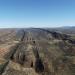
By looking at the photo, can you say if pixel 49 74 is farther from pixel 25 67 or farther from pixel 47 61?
pixel 47 61

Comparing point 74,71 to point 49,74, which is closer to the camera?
point 49,74

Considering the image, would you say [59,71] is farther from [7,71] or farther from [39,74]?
[7,71]

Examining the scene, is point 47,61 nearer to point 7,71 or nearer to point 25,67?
point 25,67

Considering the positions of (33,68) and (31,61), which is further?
(31,61)

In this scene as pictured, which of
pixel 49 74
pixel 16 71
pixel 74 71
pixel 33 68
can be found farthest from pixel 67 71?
pixel 16 71

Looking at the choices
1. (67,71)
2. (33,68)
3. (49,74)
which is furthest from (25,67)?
(67,71)

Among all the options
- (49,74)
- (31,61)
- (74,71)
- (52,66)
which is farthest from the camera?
(31,61)

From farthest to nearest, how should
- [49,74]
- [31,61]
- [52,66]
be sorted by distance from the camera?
[31,61]
[52,66]
[49,74]
